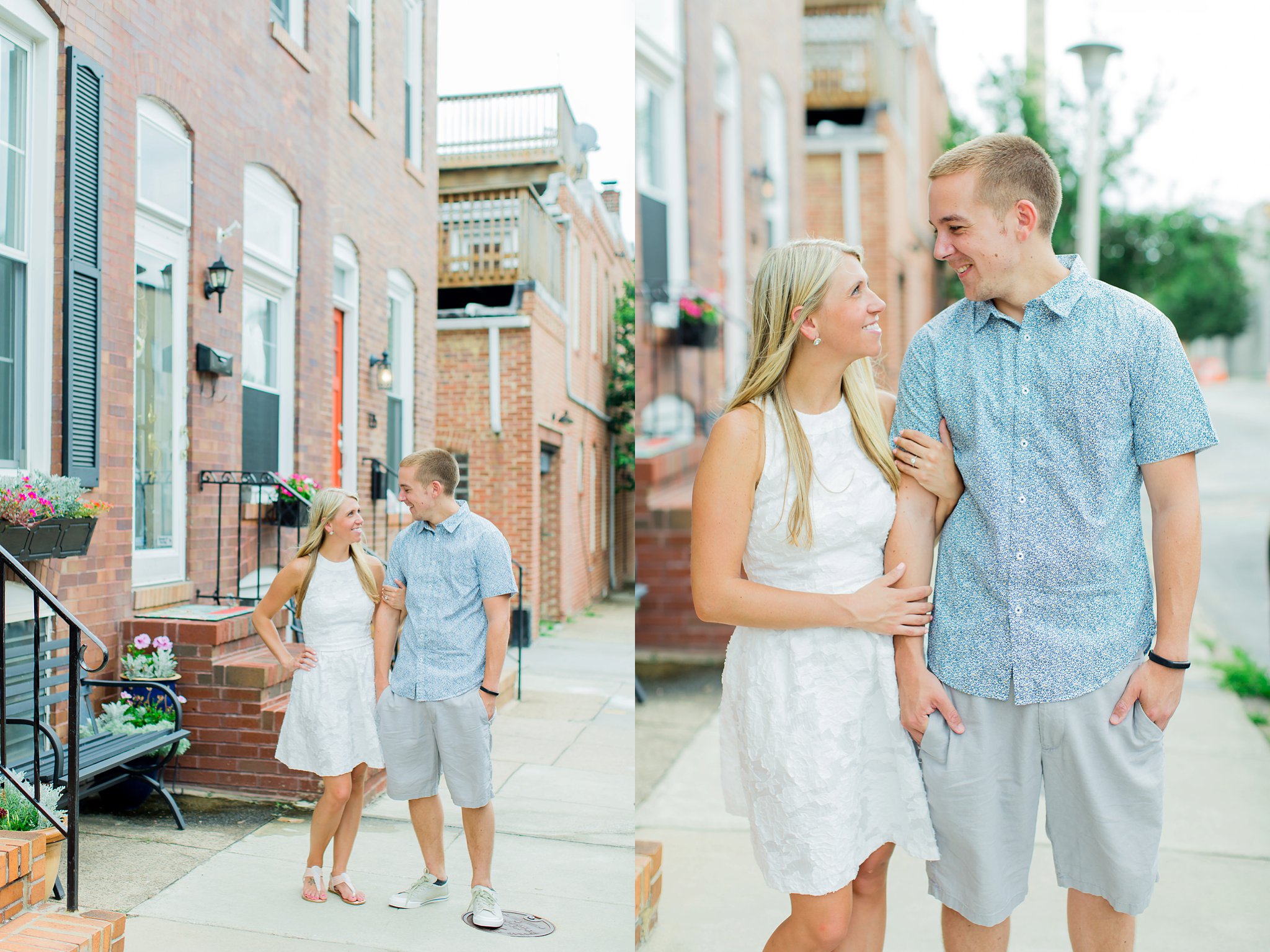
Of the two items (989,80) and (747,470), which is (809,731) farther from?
(989,80)

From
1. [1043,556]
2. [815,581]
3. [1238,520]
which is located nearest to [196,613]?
[815,581]

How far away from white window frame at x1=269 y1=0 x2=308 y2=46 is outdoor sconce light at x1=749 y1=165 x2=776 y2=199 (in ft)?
22.4

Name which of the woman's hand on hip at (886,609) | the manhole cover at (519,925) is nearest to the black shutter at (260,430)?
the manhole cover at (519,925)

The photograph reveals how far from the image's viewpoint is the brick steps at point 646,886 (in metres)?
2.46

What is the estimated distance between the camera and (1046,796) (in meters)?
1.74

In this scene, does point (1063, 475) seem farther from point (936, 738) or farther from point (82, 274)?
point (82, 274)

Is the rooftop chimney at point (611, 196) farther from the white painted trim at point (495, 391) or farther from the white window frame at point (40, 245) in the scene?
the white window frame at point (40, 245)

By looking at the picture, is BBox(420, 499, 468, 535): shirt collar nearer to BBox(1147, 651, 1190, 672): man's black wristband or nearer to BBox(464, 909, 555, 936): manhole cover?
BBox(464, 909, 555, 936): manhole cover

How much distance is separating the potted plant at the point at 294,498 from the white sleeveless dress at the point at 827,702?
3.11ft

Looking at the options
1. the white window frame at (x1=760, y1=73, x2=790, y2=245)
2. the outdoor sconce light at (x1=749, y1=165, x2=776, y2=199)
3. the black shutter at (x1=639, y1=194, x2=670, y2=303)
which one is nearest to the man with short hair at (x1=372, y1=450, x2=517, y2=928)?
the black shutter at (x1=639, y1=194, x2=670, y2=303)

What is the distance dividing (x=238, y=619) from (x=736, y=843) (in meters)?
2.05

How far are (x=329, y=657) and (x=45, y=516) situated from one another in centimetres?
58

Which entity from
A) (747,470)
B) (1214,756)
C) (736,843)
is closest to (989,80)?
(1214,756)

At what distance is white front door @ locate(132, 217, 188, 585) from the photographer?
202 cm
